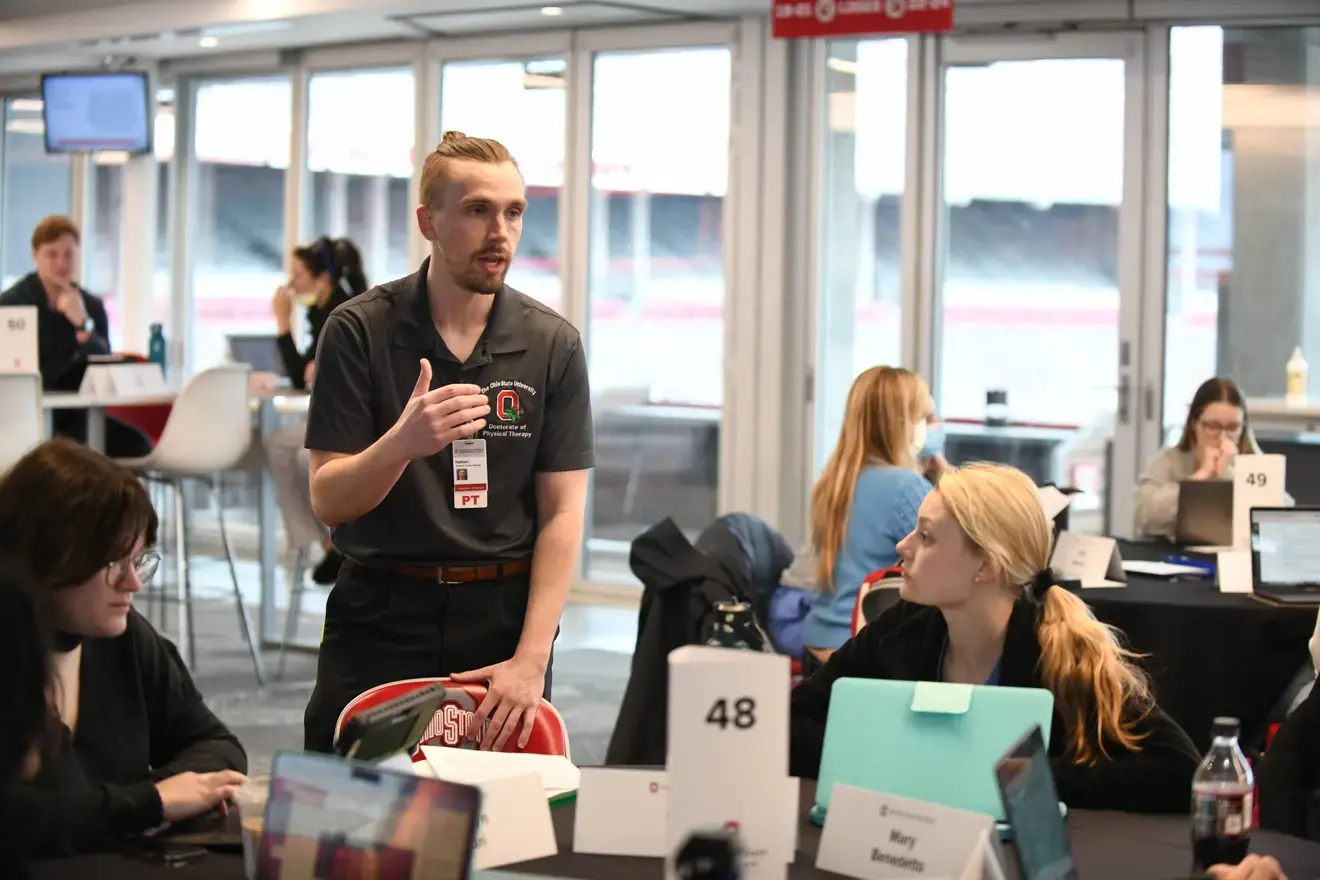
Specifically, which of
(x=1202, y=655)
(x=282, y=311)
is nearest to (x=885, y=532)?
(x=1202, y=655)

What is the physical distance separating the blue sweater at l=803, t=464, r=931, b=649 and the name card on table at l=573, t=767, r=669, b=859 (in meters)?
2.44

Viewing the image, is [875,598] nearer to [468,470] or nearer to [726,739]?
[468,470]

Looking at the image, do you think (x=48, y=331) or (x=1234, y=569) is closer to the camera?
(x=1234, y=569)

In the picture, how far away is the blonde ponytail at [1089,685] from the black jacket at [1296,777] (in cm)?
34

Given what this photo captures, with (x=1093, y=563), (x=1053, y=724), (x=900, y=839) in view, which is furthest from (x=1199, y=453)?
(x=900, y=839)

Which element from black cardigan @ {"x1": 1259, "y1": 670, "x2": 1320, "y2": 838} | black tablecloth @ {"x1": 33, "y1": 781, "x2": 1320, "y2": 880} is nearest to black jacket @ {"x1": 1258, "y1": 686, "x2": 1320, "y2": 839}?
black cardigan @ {"x1": 1259, "y1": 670, "x2": 1320, "y2": 838}

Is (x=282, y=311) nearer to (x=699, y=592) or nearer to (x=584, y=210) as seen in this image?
(x=584, y=210)

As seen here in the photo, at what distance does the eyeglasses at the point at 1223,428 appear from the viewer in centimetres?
550

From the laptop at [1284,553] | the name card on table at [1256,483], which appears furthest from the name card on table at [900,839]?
the name card on table at [1256,483]

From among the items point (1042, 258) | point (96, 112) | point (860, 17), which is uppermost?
point (96, 112)

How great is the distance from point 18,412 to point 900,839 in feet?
15.6

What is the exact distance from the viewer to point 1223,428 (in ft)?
18.1

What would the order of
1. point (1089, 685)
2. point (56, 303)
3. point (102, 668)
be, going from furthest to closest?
point (56, 303) < point (1089, 685) < point (102, 668)

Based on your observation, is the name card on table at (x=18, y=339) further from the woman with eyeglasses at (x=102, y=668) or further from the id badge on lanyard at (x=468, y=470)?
the woman with eyeglasses at (x=102, y=668)
